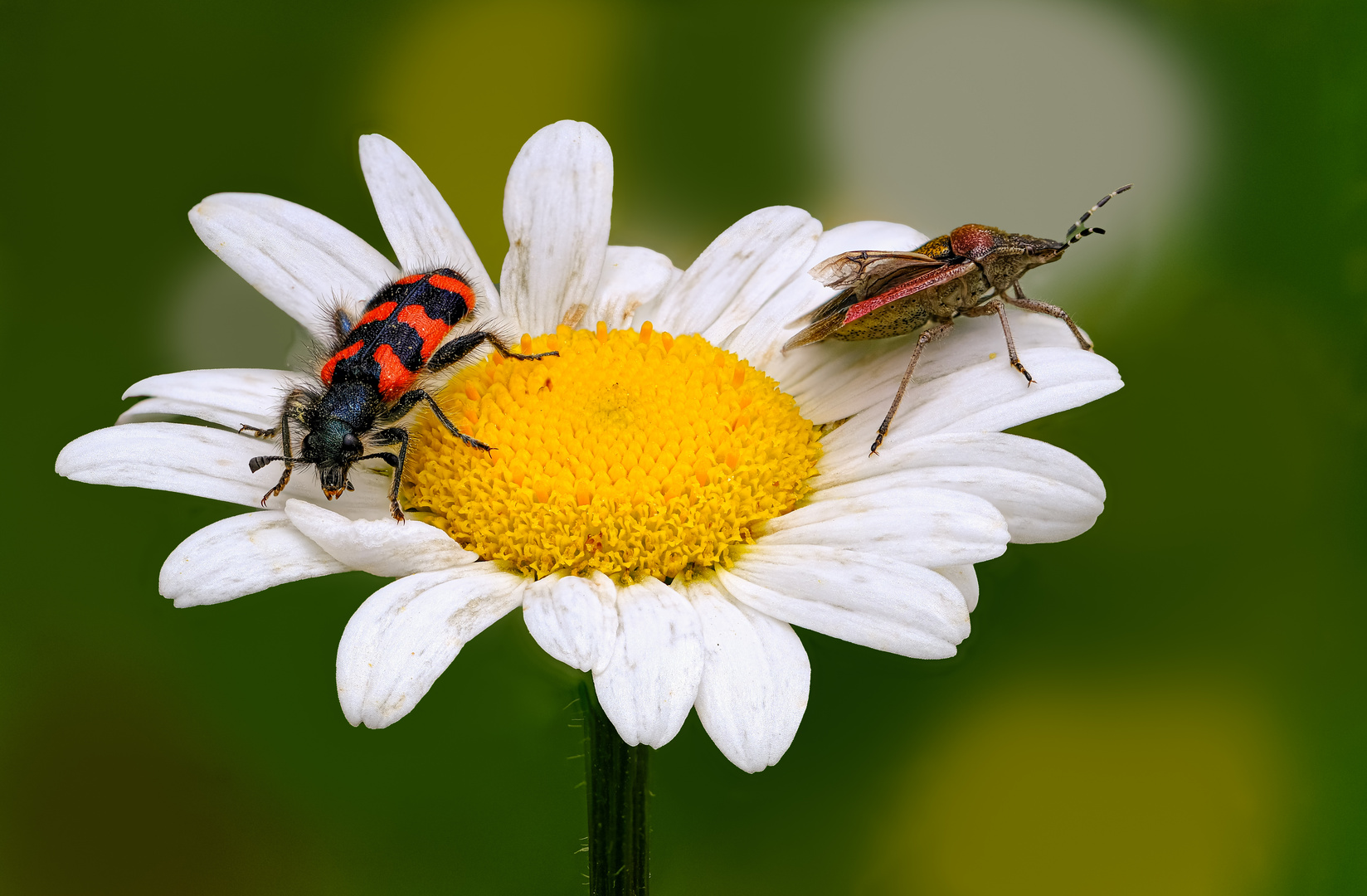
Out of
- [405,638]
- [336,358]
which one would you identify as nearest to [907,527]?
[405,638]

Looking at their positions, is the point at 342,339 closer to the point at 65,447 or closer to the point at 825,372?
the point at 65,447

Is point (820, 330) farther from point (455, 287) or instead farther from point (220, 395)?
point (220, 395)

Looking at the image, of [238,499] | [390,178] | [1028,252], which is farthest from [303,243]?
[1028,252]

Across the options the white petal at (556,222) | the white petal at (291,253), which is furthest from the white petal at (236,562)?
the white petal at (556,222)

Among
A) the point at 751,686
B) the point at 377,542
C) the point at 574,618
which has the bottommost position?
the point at 751,686

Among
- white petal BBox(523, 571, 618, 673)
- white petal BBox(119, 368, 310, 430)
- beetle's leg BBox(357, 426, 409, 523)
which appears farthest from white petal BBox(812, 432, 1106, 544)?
white petal BBox(119, 368, 310, 430)

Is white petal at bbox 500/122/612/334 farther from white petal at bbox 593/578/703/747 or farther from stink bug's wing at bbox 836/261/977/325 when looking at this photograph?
white petal at bbox 593/578/703/747
